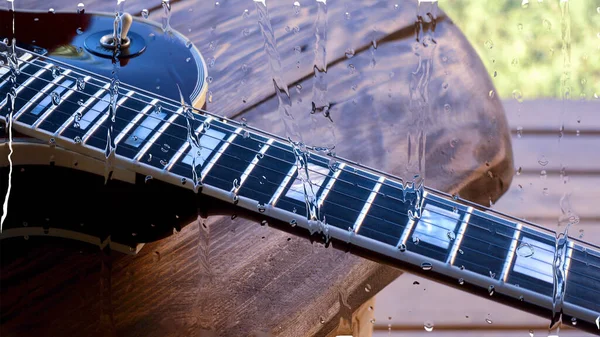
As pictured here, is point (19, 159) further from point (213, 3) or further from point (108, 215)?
point (213, 3)

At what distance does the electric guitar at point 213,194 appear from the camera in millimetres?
355

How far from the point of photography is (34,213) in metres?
0.39

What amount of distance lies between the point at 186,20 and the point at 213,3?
1.3 inches

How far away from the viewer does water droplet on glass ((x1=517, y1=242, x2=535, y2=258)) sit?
1.19 ft

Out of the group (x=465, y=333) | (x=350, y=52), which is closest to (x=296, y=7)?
(x=350, y=52)

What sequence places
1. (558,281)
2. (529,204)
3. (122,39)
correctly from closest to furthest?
1. (558,281)
2. (122,39)
3. (529,204)

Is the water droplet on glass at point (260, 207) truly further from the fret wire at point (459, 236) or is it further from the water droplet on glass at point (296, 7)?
the water droplet on glass at point (296, 7)

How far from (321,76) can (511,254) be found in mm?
222

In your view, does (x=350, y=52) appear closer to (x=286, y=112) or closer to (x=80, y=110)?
(x=286, y=112)

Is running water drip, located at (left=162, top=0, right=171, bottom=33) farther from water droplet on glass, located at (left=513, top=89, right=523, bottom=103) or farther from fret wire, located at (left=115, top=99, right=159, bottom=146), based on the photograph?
water droplet on glass, located at (left=513, top=89, right=523, bottom=103)

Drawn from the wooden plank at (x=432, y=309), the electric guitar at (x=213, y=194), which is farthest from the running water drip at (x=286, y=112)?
the wooden plank at (x=432, y=309)

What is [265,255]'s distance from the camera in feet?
1.31

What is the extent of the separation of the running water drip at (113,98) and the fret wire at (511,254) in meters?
0.20

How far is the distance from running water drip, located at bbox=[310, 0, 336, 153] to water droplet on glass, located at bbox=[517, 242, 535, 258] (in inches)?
5.8
